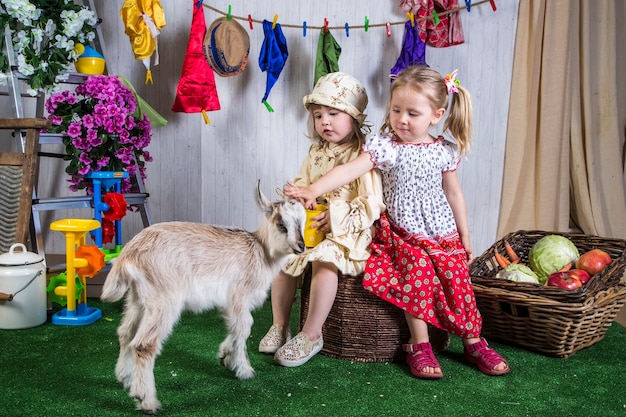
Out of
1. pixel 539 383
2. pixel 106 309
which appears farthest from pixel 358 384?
pixel 106 309

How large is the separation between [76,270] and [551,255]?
196 cm

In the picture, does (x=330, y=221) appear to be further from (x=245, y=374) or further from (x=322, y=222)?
(x=245, y=374)

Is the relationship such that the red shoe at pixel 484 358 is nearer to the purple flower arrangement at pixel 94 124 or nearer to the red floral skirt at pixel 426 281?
the red floral skirt at pixel 426 281

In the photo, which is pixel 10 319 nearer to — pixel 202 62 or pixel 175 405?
pixel 175 405

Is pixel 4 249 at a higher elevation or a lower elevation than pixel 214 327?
higher

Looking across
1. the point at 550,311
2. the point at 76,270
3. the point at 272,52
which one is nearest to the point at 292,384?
the point at 550,311

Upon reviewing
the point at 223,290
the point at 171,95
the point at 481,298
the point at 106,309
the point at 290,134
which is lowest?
the point at 106,309

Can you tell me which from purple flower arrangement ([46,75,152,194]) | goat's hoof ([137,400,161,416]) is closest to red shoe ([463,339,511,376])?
goat's hoof ([137,400,161,416])

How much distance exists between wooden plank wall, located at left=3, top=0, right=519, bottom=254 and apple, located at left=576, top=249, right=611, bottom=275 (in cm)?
132

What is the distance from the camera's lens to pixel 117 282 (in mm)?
1590

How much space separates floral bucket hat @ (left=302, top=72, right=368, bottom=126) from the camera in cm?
210

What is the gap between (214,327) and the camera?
2398mm

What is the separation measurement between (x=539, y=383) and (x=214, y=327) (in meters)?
1.25

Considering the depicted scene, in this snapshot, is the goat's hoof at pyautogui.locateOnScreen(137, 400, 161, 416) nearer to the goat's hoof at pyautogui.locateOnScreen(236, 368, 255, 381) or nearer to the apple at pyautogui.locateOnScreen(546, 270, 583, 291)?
the goat's hoof at pyautogui.locateOnScreen(236, 368, 255, 381)
